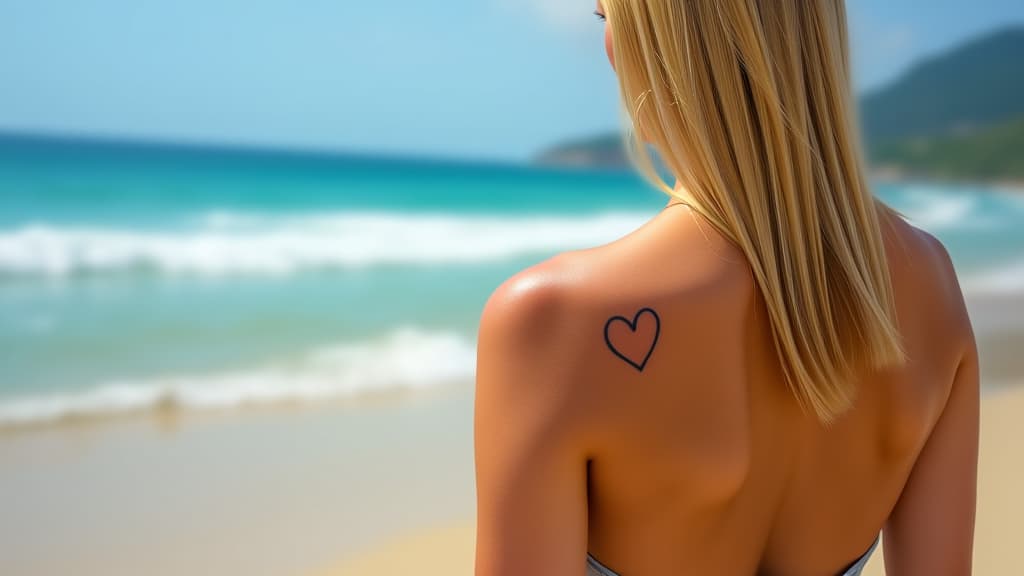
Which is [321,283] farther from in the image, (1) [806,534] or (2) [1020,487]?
(1) [806,534]

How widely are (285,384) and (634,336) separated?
16.4 feet

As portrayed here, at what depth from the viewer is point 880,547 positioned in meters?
3.45

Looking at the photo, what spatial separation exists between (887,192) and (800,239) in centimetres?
3307

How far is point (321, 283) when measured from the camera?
10539 mm

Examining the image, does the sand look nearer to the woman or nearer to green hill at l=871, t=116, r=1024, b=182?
the woman

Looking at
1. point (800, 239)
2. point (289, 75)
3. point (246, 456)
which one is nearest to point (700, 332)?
point (800, 239)

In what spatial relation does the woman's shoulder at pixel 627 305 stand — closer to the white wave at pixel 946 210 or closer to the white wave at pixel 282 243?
the white wave at pixel 282 243

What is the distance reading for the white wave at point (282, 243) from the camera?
11250 millimetres

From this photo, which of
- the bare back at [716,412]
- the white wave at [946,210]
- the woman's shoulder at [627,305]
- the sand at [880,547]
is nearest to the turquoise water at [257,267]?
the white wave at [946,210]

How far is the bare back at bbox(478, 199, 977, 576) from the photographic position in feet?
3.14

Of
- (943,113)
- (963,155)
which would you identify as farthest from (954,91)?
(963,155)

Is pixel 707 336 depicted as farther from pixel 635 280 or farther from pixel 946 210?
pixel 946 210

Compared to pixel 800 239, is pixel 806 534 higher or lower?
lower

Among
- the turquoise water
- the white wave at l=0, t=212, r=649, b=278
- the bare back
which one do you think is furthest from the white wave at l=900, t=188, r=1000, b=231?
the bare back
